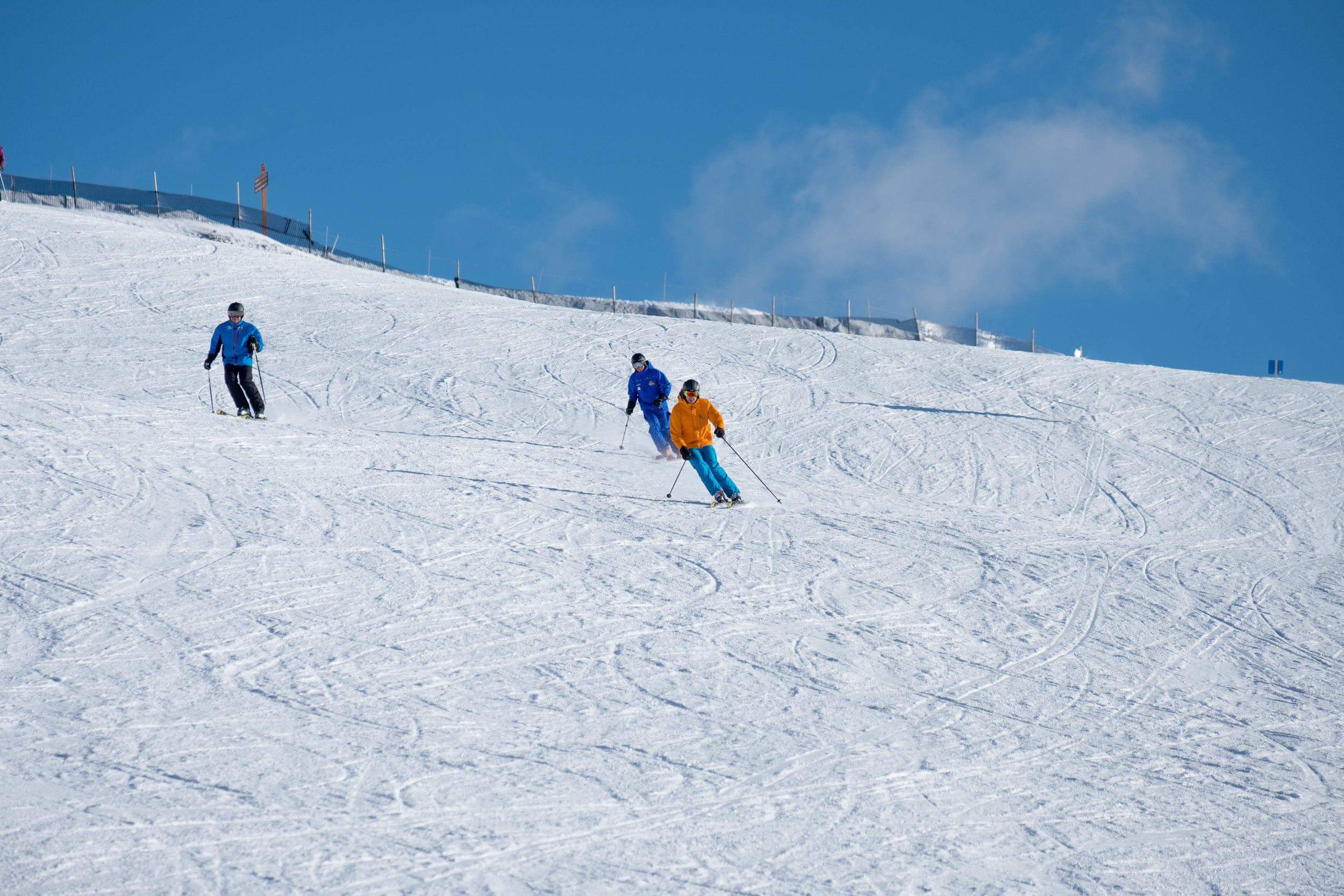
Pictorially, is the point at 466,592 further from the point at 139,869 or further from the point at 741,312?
the point at 741,312

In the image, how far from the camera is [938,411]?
1539 centimetres

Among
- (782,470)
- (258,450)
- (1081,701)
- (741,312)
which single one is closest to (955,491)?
(782,470)

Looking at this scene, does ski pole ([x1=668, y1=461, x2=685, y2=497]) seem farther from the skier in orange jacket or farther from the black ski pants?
the black ski pants

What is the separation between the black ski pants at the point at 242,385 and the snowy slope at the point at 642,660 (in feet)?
2.56

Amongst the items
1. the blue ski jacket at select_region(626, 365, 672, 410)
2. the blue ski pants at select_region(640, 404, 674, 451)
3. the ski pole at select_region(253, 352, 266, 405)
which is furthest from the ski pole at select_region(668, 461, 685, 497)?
the ski pole at select_region(253, 352, 266, 405)

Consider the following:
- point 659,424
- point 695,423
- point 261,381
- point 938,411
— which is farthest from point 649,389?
point 938,411

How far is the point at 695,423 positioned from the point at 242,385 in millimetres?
5870

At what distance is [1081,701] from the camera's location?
564cm

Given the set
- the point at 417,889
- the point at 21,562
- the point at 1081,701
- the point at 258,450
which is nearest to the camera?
the point at 417,889

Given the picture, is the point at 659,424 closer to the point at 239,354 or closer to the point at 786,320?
the point at 239,354

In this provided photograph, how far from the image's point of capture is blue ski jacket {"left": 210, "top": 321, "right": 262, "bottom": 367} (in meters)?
12.0

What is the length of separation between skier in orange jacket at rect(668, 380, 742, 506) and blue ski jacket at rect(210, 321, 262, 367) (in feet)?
18.2

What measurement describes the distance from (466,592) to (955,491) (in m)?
6.75

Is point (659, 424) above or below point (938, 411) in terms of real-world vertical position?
below
